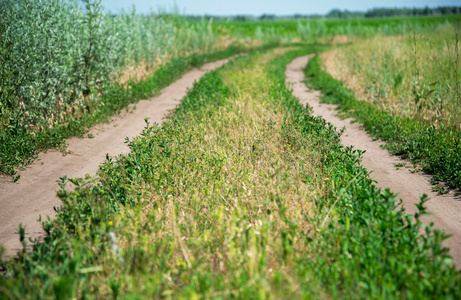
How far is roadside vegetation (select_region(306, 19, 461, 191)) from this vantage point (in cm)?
605

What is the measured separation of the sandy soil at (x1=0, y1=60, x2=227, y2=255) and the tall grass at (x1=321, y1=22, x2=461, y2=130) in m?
6.25

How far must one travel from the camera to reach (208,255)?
3262 millimetres

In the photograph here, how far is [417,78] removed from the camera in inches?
385

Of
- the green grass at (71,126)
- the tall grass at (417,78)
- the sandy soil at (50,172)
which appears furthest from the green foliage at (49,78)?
the tall grass at (417,78)

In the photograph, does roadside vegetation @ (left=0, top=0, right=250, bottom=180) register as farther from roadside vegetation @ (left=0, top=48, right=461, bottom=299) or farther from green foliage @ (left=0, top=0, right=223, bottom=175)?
roadside vegetation @ (left=0, top=48, right=461, bottom=299)

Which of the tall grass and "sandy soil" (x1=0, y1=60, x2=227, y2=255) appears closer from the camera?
"sandy soil" (x1=0, y1=60, x2=227, y2=255)

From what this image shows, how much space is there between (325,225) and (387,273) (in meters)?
0.89

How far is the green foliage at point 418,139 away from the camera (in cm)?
539

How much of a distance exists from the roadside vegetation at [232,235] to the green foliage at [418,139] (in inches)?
59.1

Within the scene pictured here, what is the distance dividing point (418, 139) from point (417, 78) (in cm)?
412

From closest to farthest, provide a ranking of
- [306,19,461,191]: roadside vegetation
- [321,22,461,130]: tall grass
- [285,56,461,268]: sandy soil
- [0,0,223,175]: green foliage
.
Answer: [285,56,461,268]: sandy soil < [306,19,461,191]: roadside vegetation < [0,0,223,175]: green foliage < [321,22,461,130]: tall grass

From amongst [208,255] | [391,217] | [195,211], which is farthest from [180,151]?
[391,217]

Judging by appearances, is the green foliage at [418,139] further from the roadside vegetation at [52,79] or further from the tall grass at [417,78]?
the roadside vegetation at [52,79]

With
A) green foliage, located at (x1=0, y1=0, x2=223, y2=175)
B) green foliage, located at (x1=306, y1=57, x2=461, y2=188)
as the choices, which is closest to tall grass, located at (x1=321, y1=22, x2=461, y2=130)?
green foliage, located at (x1=306, y1=57, x2=461, y2=188)
